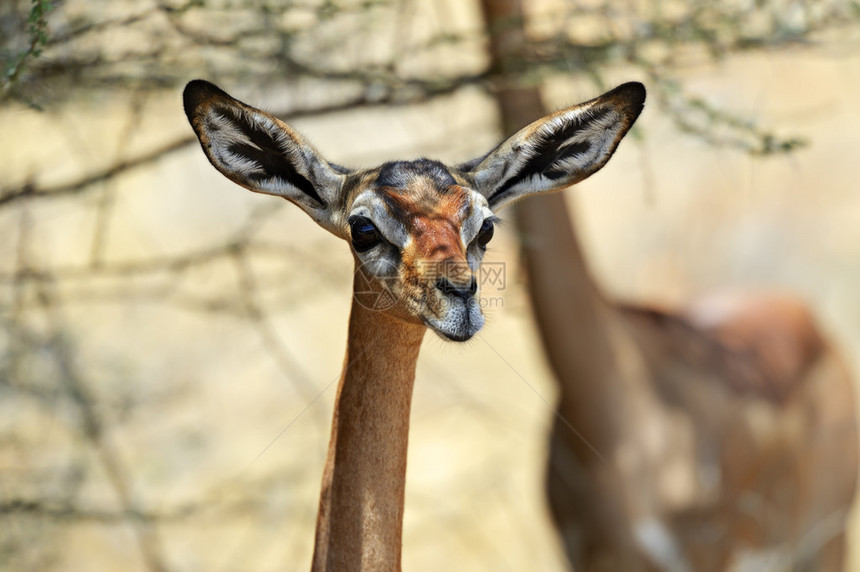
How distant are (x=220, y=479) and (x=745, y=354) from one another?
14.8ft

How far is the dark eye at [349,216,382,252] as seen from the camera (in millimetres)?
2867

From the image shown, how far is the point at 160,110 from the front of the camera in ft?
25.2

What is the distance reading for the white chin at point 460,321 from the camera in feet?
8.77

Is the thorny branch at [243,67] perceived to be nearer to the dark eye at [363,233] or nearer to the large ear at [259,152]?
the large ear at [259,152]

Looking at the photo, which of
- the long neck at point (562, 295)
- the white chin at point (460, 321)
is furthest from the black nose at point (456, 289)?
the long neck at point (562, 295)

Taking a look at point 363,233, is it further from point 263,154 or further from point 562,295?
point 562,295

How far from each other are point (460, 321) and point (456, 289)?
0.29 feet

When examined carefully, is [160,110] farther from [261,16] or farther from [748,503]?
[748,503]

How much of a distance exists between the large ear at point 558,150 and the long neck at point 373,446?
567 millimetres

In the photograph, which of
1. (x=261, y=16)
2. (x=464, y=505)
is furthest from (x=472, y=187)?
(x=464, y=505)

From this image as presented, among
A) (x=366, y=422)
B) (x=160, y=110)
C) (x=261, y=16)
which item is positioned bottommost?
(x=366, y=422)

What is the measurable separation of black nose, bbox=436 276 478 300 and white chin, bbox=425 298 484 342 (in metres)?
0.02

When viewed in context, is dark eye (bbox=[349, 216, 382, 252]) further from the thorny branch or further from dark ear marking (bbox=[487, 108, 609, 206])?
the thorny branch

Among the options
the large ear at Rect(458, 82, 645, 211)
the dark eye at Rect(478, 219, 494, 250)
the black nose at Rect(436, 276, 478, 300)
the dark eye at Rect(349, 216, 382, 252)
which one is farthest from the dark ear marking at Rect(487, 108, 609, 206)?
the black nose at Rect(436, 276, 478, 300)
